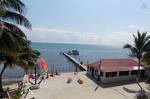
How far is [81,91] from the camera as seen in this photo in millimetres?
22172

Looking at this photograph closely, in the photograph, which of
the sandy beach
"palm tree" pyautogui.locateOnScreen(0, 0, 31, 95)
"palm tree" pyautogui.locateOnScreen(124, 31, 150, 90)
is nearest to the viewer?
"palm tree" pyautogui.locateOnScreen(0, 0, 31, 95)

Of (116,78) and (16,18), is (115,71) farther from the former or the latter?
(16,18)

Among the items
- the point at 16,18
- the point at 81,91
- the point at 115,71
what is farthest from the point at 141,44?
the point at 16,18

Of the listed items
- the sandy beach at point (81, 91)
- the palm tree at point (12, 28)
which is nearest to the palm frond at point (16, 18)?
the palm tree at point (12, 28)

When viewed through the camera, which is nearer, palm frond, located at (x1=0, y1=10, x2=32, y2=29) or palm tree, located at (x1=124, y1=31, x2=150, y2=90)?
palm frond, located at (x1=0, y1=10, x2=32, y2=29)

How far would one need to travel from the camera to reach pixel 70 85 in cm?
2480

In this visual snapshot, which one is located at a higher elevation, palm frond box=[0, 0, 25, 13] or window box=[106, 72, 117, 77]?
palm frond box=[0, 0, 25, 13]

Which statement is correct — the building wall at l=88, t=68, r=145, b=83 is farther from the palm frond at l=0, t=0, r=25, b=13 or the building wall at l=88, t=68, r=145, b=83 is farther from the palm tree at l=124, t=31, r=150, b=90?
the palm frond at l=0, t=0, r=25, b=13

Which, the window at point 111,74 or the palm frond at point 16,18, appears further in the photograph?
the window at point 111,74

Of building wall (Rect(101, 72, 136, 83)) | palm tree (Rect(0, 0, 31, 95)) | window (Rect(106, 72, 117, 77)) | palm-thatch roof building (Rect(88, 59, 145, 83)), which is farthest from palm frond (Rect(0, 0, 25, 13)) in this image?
window (Rect(106, 72, 117, 77))

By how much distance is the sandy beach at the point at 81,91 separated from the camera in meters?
20.2

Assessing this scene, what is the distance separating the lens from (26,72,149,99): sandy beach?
20.2 metres

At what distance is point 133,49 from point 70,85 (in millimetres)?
10399

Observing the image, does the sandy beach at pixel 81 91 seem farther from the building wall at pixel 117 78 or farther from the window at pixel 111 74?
the window at pixel 111 74
